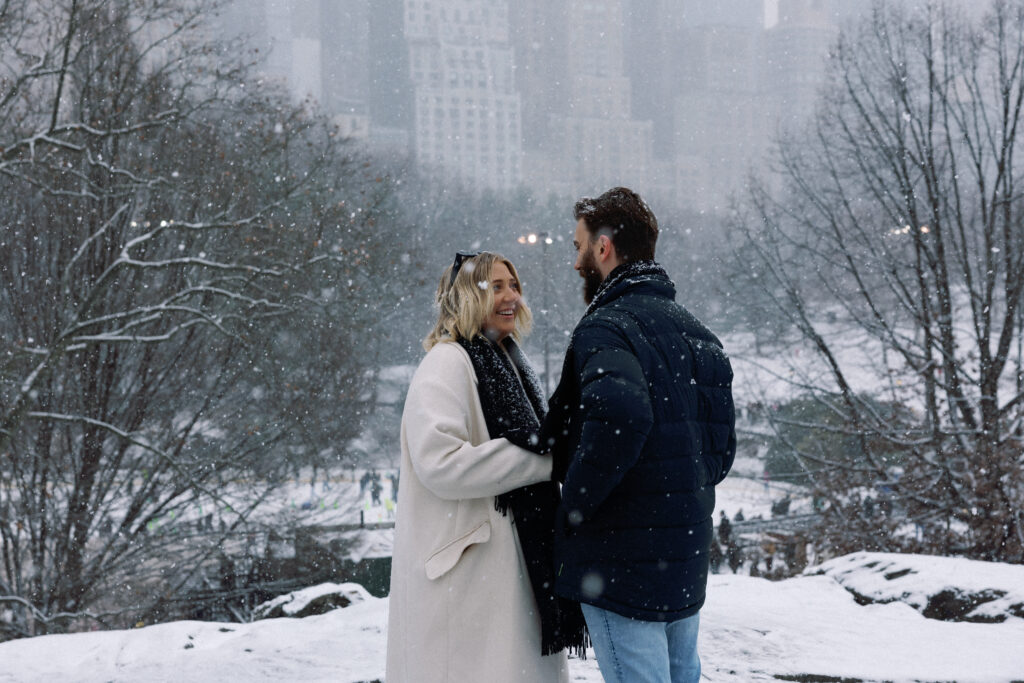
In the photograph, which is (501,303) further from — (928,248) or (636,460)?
(928,248)

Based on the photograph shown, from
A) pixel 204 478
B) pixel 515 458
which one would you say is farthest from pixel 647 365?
pixel 204 478

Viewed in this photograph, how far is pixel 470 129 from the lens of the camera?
379ft

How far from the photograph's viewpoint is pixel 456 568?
7.30ft

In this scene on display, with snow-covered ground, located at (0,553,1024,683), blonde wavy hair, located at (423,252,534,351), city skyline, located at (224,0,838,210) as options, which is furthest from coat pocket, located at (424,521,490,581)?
city skyline, located at (224,0,838,210)

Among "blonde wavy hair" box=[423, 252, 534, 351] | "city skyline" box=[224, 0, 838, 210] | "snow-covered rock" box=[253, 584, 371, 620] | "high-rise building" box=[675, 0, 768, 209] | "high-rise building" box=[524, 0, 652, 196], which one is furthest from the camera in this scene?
"high-rise building" box=[675, 0, 768, 209]

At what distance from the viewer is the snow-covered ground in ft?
11.1

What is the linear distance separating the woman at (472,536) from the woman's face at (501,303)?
45 mm

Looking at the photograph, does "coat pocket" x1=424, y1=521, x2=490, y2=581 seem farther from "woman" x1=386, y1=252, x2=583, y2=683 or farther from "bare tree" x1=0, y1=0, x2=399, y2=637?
"bare tree" x1=0, y1=0, x2=399, y2=637

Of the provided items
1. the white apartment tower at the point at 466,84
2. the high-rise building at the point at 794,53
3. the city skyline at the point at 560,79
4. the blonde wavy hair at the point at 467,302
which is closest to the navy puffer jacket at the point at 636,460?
the blonde wavy hair at the point at 467,302

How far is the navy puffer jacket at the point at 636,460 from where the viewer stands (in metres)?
1.86

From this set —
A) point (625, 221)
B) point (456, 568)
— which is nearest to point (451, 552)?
point (456, 568)

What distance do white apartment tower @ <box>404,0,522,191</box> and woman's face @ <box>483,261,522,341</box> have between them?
331ft

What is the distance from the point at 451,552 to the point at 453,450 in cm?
30

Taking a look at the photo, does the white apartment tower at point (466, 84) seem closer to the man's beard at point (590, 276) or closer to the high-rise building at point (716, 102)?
the high-rise building at point (716, 102)
